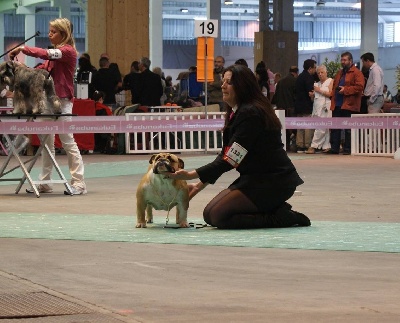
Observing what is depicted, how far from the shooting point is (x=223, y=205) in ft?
26.8

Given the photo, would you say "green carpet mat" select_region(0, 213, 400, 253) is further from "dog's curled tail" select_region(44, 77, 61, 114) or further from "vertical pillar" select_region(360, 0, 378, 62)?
"vertical pillar" select_region(360, 0, 378, 62)

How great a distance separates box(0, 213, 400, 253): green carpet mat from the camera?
7348 millimetres

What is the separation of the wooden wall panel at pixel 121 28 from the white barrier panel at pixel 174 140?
12.2 ft

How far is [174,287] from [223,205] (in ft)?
8.62

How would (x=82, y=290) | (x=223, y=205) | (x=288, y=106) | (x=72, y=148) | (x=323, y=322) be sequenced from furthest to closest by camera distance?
(x=288, y=106), (x=72, y=148), (x=223, y=205), (x=82, y=290), (x=323, y=322)

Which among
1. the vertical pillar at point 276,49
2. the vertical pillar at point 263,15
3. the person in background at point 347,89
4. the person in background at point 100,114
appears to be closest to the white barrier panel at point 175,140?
the person in background at point 100,114

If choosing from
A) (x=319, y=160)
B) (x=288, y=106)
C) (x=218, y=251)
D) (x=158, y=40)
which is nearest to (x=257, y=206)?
(x=218, y=251)

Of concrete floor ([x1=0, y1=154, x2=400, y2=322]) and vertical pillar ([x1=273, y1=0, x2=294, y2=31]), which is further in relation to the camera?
vertical pillar ([x1=273, y1=0, x2=294, y2=31])

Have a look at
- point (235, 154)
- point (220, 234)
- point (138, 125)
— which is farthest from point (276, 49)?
point (220, 234)

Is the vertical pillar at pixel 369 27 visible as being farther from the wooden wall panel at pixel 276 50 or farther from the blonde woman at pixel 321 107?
the blonde woman at pixel 321 107

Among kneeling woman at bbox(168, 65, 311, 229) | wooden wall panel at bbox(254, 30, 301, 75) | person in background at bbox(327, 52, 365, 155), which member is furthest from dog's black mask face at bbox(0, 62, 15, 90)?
wooden wall panel at bbox(254, 30, 301, 75)

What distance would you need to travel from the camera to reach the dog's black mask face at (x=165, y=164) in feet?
25.3

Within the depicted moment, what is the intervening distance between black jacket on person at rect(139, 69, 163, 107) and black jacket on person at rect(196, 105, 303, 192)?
12.9 meters

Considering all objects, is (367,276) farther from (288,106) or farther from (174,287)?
(288,106)
